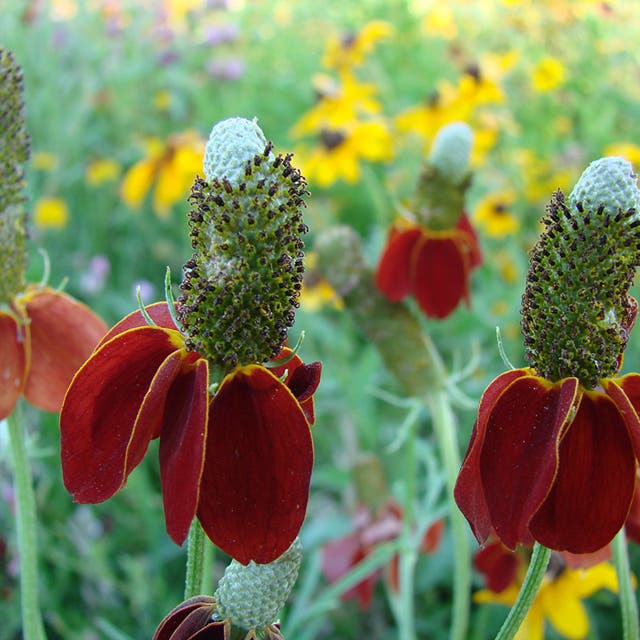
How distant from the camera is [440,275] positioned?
1423 millimetres

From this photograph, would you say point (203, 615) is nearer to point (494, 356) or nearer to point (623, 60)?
point (494, 356)

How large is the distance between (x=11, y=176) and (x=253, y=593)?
59 centimetres

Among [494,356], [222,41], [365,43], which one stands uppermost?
[222,41]

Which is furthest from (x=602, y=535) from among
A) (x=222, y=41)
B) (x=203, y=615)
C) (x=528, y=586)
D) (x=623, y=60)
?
(x=222, y=41)

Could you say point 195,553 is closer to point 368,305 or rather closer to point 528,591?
point 528,591

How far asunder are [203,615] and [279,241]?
0.31 metres

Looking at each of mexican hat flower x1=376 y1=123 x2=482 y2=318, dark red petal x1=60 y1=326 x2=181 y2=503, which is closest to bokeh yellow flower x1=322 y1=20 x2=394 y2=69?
mexican hat flower x1=376 y1=123 x2=482 y2=318

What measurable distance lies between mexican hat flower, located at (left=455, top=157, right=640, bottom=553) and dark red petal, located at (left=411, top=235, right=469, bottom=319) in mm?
612

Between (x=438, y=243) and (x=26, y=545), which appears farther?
(x=438, y=243)

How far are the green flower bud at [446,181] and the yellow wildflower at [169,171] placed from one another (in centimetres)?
139

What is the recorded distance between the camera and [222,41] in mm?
4574

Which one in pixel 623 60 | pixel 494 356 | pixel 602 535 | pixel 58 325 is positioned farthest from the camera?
pixel 623 60

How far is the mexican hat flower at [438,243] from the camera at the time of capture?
1406mm

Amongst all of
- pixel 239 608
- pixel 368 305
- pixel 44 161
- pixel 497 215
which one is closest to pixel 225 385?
pixel 239 608
